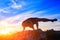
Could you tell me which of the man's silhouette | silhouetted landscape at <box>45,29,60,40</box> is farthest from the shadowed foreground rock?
silhouetted landscape at <box>45,29,60,40</box>

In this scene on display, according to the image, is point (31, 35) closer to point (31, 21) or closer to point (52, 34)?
point (31, 21)

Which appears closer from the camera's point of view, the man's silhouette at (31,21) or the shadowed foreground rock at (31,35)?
the man's silhouette at (31,21)

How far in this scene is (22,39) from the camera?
1361 inches

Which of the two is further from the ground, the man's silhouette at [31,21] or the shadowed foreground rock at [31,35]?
the man's silhouette at [31,21]

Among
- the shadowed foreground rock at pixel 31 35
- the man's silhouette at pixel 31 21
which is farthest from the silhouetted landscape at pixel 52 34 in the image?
the man's silhouette at pixel 31 21

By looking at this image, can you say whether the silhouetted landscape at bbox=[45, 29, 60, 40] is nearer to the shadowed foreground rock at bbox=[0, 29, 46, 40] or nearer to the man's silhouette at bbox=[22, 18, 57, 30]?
the shadowed foreground rock at bbox=[0, 29, 46, 40]

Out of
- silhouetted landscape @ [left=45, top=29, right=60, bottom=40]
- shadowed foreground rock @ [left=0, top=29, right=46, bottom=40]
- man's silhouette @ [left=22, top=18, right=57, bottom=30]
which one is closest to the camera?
man's silhouette @ [left=22, top=18, right=57, bottom=30]

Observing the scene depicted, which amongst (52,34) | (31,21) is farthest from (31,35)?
(52,34)

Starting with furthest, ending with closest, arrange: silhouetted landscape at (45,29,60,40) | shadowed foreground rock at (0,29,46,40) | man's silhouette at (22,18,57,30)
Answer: silhouetted landscape at (45,29,60,40), shadowed foreground rock at (0,29,46,40), man's silhouette at (22,18,57,30)

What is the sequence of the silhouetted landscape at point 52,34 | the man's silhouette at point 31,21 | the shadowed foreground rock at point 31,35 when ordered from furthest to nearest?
the silhouetted landscape at point 52,34, the shadowed foreground rock at point 31,35, the man's silhouette at point 31,21

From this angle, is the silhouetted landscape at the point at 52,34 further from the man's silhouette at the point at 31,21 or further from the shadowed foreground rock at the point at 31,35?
the man's silhouette at the point at 31,21

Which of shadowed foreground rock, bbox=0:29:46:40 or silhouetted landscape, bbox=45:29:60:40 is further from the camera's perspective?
silhouetted landscape, bbox=45:29:60:40

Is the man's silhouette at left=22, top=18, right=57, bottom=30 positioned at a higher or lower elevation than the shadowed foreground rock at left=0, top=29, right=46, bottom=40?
higher

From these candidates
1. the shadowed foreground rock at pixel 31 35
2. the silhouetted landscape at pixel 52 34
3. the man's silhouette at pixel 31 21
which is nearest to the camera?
the man's silhouette at pixel 31 21
